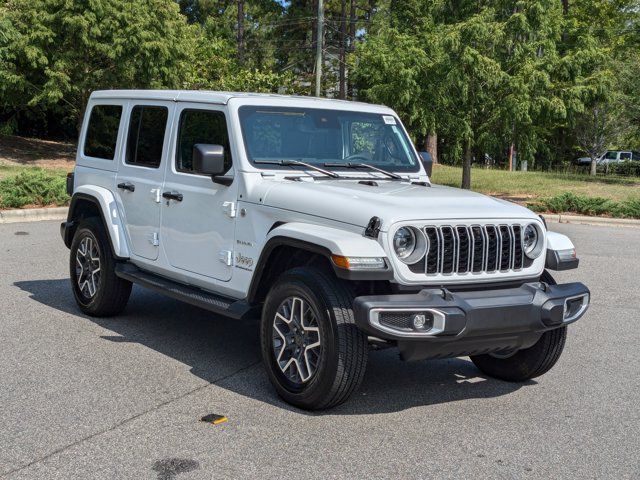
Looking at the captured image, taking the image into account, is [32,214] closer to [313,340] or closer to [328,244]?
[313,340]

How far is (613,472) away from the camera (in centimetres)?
446

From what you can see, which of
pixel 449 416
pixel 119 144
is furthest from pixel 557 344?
pixel 119 144

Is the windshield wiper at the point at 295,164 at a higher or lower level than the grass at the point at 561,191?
higher

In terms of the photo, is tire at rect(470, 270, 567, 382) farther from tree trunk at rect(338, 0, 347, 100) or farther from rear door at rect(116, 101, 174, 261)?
tree trunk at rect(338, 0, 347, 100)

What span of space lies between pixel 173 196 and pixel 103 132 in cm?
176

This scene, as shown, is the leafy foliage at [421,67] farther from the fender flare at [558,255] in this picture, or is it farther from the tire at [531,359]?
the fender flare at [558,255]

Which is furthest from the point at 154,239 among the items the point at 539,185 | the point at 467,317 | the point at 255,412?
the point at 539,185

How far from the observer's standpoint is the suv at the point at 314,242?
4.98 metres

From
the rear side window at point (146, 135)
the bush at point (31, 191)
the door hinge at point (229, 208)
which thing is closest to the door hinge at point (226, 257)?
the door hinge at point (229, 208)

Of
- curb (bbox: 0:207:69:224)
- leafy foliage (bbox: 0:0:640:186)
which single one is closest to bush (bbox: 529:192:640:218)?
leafy foliage (bbox: 0:0:640:186)

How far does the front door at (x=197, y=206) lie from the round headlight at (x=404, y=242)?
138cm

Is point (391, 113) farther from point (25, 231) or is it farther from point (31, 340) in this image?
point (25, 231)

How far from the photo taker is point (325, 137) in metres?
6.48

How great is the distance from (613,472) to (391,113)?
3.57 meters
